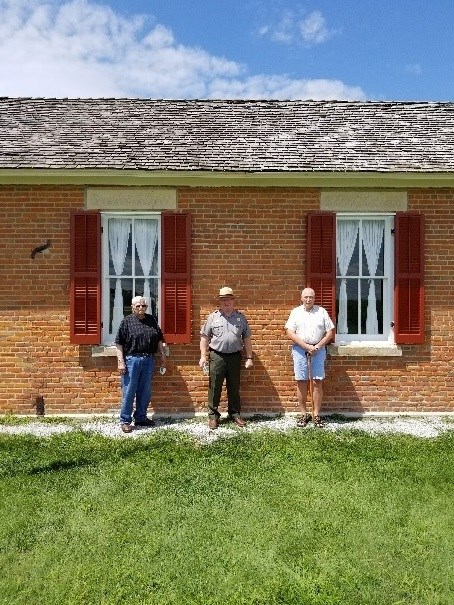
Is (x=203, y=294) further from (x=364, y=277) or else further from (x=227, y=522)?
Answer: (x=227, y=522)

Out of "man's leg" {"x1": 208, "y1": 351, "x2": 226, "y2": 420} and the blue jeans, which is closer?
the blue jeans

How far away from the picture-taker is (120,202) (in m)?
7.47

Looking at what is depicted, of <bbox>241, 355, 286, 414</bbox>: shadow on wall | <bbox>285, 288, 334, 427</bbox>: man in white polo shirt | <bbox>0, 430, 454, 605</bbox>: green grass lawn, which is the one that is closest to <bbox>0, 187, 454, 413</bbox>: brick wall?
<bbox>241, 355, 286, 414</bbox>: shadow on wall

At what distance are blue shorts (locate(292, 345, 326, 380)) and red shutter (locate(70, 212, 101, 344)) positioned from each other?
290 cm

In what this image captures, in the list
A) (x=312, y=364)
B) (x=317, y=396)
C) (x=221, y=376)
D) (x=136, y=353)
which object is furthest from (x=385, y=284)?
(x=136, y=353)

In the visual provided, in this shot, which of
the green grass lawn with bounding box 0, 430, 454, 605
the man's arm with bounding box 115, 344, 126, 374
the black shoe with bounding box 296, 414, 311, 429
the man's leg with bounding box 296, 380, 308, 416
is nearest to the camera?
the green grass lawn with bounding box 0, 430, 454, 605

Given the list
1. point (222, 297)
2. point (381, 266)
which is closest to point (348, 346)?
point (381, 266)

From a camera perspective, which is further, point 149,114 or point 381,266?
point 149,114

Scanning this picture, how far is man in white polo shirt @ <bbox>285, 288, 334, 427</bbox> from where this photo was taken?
7.12 meters

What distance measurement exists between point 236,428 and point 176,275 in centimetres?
234

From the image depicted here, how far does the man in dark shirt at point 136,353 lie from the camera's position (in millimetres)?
6828

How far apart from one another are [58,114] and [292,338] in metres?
5.81

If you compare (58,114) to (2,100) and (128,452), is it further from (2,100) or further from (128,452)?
(128,452)

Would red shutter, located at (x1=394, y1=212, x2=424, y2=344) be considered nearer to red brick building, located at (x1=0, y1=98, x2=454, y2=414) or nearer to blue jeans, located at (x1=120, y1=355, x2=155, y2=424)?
red brick building, located at (x1=0, y1=98, x2=454, y2=414)
